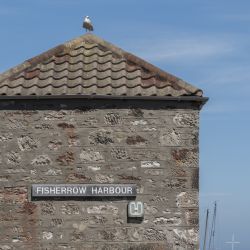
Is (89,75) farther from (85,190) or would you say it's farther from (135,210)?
(135,210)

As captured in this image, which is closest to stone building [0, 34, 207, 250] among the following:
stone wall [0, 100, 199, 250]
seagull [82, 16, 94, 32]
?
stone wall [0, 100, 199, 250]

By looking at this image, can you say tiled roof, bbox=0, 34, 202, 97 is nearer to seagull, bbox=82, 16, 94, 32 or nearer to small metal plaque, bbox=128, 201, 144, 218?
seagull, bbox=82, 16, 94, 32

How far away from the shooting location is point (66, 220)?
960cm

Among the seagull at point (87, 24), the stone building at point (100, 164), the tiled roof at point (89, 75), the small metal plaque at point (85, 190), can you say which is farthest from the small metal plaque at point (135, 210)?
the seagull at point (87, 24)

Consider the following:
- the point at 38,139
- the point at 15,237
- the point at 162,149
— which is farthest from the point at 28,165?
the point at 162,149

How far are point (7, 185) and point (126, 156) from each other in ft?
5.68

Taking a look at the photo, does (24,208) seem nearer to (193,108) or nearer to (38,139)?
(38,139)

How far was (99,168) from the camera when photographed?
381 inches

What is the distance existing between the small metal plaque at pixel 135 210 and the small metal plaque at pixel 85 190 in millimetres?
145

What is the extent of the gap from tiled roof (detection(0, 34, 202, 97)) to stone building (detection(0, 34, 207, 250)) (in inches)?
1.5

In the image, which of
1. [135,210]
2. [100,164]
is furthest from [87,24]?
[135,210]

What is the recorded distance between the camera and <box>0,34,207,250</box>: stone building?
959 centimetres

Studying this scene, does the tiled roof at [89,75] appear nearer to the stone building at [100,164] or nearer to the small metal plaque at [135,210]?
the stone building at [100,164]

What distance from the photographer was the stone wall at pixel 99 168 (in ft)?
31.4
